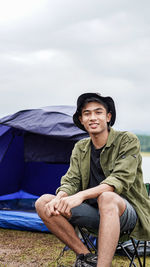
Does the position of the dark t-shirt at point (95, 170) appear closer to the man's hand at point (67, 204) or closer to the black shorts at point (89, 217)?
the black shorts at point (89, 217)

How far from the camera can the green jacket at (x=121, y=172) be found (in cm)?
212

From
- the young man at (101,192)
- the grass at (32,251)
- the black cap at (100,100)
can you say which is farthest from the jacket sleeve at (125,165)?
the grass at (32,251)

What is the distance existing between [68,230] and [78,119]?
32.6 inches

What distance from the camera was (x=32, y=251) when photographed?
317 cm

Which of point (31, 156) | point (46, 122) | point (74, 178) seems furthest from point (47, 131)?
point (74, 178)

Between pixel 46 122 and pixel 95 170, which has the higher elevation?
pixel 46 122

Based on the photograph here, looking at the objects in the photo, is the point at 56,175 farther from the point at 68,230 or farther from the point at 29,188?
the point at 68,230

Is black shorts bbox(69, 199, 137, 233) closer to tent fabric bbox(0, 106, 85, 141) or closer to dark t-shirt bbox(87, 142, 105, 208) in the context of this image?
dark t-shirt bbox(87, 142, 105, 208)

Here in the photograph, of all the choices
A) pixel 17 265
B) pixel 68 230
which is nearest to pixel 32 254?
pixel 17 265

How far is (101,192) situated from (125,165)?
0.25m

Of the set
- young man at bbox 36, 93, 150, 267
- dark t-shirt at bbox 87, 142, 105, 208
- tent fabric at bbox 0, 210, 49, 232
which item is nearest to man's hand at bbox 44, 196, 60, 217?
young man at bbox 36, 93, 150, 267

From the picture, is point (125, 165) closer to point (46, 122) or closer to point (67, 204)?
point (67, 204)

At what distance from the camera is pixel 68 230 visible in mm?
2162

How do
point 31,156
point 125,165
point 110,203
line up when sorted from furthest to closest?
1. point 31,156
2. point 125,165
3. point 110,203
